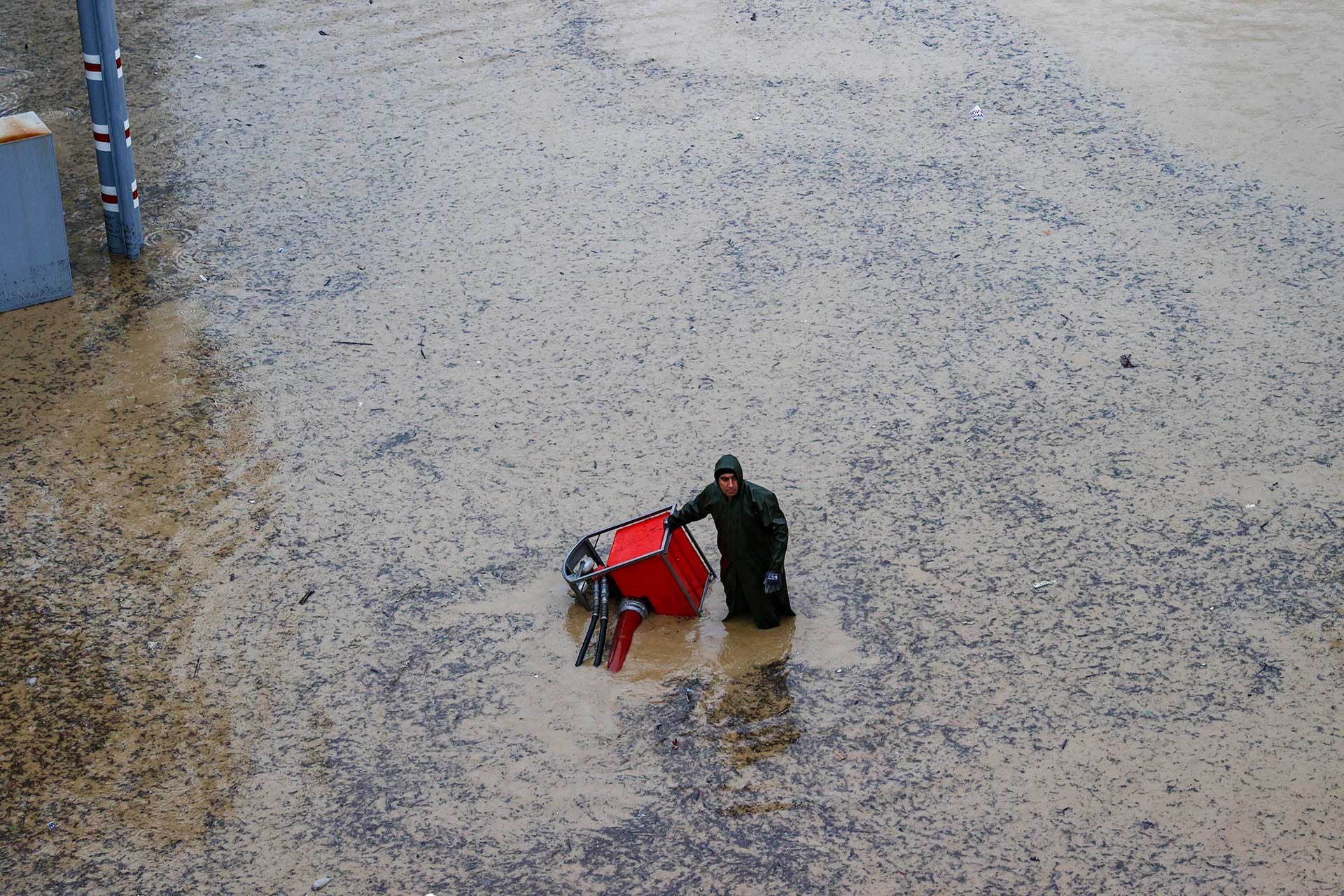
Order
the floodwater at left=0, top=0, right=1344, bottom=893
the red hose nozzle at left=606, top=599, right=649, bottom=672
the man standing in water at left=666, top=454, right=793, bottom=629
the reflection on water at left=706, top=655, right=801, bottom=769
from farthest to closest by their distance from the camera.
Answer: the red hose nozzle at left=606, top=599, right=649, bottom=672 < the man standing in water at left=666, top=454, right=793, bottom=629 < the reflection on water at left=706, top=655, right=801, bottom=769 < the floodwater at left=0, top=0, right=1344, bottom=893

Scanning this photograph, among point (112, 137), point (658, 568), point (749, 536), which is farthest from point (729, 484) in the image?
point (112, 137)

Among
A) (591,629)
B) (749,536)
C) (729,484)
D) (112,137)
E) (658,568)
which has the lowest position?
(591,629)

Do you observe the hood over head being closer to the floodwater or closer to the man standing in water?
the man standing in water

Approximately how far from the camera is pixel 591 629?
6.68 meters

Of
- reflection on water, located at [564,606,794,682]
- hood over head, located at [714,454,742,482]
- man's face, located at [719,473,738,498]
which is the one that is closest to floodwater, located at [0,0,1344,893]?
reflection on water, located at [564,606,794,682]

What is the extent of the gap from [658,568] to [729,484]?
643 mm

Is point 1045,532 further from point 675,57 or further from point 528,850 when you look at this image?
point 675,57

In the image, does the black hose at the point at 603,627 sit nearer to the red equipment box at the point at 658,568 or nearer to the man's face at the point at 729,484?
the red equipment box at the point at 658,568

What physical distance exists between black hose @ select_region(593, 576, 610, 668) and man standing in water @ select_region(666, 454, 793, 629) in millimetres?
504

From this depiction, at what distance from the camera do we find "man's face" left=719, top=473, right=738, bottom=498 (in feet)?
20.9

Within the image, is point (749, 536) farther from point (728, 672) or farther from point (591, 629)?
point (591, 629)

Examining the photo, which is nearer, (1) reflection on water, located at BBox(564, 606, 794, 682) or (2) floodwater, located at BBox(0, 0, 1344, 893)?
(2) floodwater, located at BBox(0, 0, 1344, 893)

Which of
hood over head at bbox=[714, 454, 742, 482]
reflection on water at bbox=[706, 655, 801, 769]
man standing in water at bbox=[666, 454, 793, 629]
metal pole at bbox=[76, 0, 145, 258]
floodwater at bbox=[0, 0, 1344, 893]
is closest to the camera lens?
floodwater at bbox=[0, 0, 1344, 893]

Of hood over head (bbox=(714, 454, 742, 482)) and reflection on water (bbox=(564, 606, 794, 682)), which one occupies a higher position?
hood over head (bbox=(714, 454, 742, 482))
